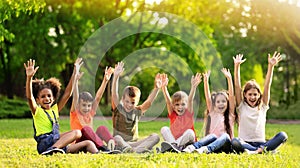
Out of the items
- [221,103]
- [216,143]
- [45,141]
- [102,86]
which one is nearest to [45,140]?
[45,141]

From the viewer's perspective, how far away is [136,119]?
8.97 meters

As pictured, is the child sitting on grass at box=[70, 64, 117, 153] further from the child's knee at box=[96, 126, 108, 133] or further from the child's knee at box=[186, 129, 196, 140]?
the child's knee at box=[186, 129, 196, 140]

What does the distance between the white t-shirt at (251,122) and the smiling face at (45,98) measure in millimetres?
2862

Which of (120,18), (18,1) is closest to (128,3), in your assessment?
(120,18)

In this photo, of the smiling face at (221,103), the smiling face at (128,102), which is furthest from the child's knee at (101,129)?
the smiling face at (221,103)

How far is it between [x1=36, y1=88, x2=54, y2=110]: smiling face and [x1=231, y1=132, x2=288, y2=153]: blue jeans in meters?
2.68

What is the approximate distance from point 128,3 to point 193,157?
2216 cm

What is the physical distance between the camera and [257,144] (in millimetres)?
8719

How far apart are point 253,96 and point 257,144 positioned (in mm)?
723

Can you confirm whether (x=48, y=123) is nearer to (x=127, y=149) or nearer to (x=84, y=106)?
(x=84, y=106)

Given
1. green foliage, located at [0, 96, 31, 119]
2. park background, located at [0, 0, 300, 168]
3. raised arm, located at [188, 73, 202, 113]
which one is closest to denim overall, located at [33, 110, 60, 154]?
raised arm, located at [188, 73, 202, 113]

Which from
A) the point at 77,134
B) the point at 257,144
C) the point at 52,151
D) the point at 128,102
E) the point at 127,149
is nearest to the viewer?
the point at 52,151

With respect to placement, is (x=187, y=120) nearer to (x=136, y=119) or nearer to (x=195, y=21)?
(x=136, y=119)

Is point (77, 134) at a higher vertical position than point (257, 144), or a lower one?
higher
